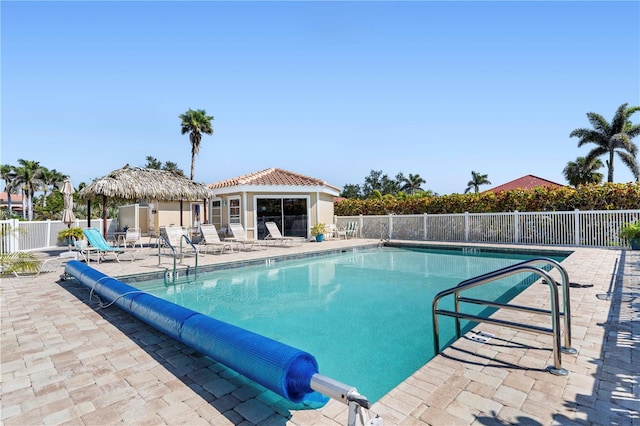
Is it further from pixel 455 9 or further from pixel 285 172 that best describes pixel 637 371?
pixel 285 172

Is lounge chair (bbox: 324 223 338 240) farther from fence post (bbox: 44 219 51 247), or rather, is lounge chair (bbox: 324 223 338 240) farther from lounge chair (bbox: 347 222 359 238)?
fence post (bbox: 44 219 51 247)

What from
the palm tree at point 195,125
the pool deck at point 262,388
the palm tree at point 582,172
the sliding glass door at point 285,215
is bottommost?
the pool deck at point 262,388

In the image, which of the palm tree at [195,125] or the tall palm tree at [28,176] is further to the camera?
the tall palm tree at [28,176]

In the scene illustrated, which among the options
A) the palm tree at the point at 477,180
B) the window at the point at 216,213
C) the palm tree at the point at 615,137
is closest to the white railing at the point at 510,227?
the window at the point at 216,213

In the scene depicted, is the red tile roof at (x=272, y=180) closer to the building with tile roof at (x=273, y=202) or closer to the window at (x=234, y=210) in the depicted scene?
the building with tile roof at (x=273, y=202)

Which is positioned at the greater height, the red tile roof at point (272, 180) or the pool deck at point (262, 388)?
the red tile roof at point (272, 180)

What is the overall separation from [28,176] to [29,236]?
153ft

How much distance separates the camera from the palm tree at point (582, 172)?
1209 inches

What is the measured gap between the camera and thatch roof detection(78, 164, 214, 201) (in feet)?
43.5

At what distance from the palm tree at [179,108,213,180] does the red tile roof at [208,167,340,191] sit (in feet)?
38.5

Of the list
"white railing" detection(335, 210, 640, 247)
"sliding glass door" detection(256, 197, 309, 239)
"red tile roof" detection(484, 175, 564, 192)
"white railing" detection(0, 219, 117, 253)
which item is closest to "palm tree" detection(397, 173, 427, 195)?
"red tile roof" detection(484, 175, 564, 192)

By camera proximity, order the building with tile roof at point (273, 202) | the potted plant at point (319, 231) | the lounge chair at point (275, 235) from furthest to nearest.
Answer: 1. the potted plant at point (319, 231)
2. the building with tile roof at point (273, 202)
3. the lounge chair at point (275, 235)

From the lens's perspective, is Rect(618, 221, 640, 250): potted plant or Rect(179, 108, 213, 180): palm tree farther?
Rect(179, 108, 213, 180): palm tree

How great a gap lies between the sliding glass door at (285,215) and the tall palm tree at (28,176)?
48.4 meters
